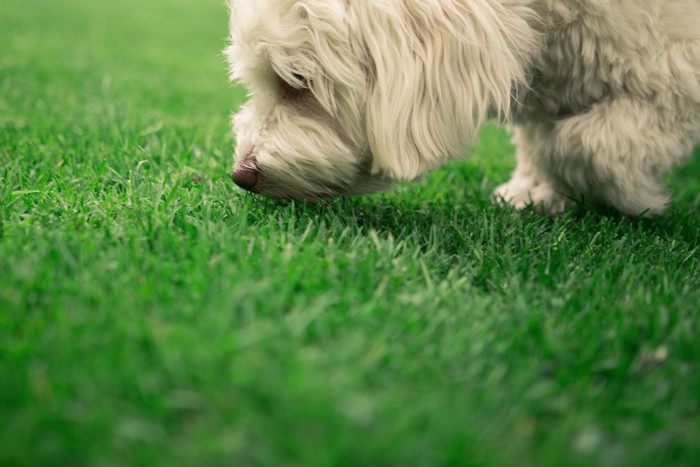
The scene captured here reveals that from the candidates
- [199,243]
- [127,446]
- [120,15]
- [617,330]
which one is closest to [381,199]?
[199,243]

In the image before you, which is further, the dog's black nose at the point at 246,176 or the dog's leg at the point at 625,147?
the dog's leg at the point at 625,147

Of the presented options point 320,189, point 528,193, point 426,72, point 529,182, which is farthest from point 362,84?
point 529,182

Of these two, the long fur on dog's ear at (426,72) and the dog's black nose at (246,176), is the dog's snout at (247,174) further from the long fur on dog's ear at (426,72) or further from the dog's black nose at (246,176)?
the long fur on dog's ear at (426,72)

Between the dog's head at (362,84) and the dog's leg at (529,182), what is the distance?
73 centimetres

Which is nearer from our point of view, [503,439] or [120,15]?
[503,439]

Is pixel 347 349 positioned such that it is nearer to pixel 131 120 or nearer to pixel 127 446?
pixel 127 446

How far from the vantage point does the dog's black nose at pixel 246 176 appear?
7.78 ft

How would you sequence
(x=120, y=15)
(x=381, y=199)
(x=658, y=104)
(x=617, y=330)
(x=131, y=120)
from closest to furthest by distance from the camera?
(x=617, y=330), (x=658, y=104), (x=381, y=199), (x=131, y=120), (x=120, y=15)

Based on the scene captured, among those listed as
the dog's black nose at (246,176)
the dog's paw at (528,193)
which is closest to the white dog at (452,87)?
the dog's black nose at (246,176)

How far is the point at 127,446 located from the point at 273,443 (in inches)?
10.8

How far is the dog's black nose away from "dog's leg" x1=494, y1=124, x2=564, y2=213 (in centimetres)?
129

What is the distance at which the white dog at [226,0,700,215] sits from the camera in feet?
7.24

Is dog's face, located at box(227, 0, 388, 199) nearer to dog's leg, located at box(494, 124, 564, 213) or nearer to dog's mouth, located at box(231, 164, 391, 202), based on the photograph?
dog's mouth, located at box(231, 164, 391, 202)

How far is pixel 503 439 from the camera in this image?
1.30 metres
